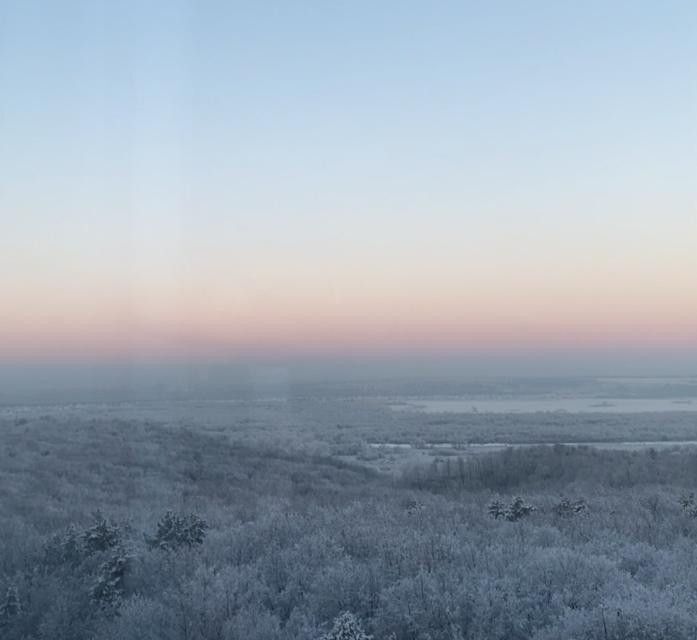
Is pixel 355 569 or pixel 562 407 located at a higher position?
pixel 355 569

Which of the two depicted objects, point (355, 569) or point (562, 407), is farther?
point (562, 407)

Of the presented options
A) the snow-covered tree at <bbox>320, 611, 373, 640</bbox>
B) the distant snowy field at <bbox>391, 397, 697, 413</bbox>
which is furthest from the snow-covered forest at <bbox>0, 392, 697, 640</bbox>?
the distant snowy field at <bbox>391, 397, 697, 413</bbox>

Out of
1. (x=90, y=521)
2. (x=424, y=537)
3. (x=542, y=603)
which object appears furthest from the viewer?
(x=90, y=521)

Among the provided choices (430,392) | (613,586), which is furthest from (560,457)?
(430,392)

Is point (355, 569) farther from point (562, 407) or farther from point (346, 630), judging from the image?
point (562, 407)

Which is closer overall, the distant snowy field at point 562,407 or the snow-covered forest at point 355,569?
the snow-covered forest at point 355,569

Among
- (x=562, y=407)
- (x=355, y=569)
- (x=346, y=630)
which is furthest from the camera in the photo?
(x=562, y=407)

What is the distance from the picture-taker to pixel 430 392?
115 meters

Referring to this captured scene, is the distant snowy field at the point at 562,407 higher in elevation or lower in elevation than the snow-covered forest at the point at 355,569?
lower

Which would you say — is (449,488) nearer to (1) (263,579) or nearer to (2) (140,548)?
(2) (140,548)

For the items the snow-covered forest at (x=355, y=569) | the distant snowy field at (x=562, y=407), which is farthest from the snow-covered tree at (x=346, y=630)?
the distant snowy field at (x=562, y=407)

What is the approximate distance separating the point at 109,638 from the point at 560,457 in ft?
62.5

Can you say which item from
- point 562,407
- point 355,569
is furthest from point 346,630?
point 562,407

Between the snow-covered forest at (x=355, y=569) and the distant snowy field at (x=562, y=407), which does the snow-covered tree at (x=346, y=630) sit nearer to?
the snow-covered forest at (x=355, y=569)
